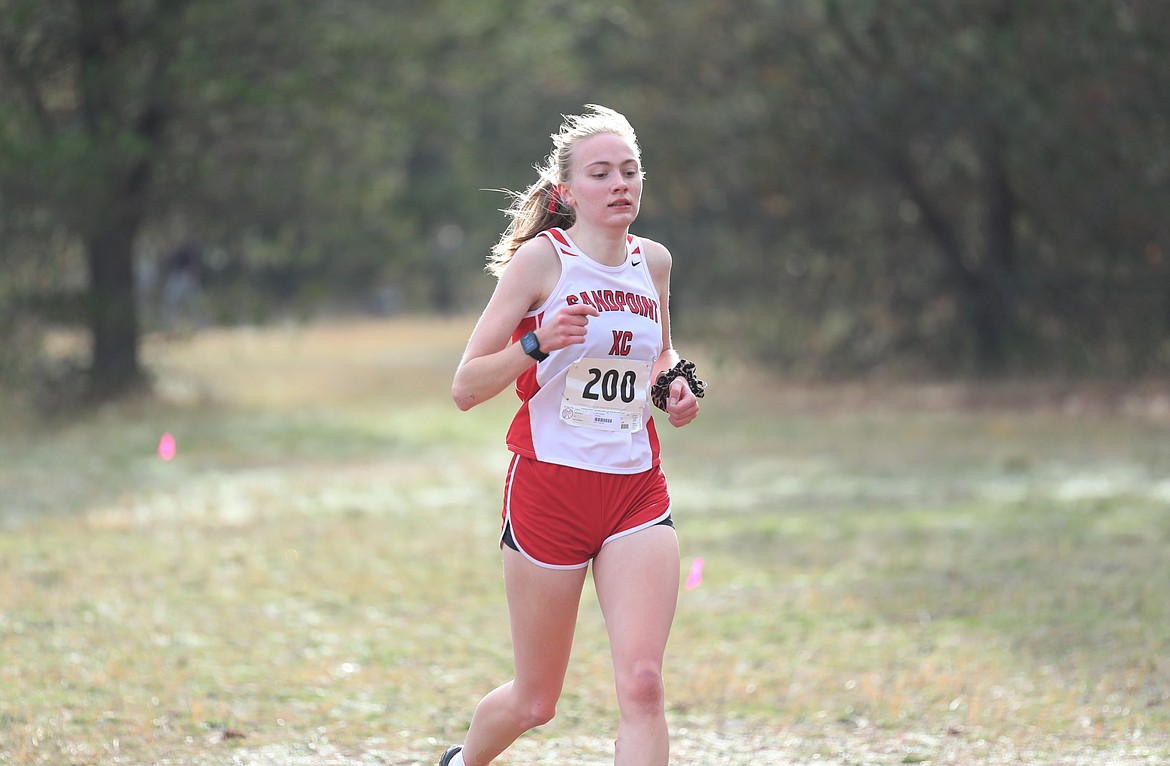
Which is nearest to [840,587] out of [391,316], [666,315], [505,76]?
[666,315]

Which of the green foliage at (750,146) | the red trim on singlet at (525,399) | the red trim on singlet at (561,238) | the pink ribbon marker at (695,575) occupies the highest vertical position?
the green foliage at (750,146)

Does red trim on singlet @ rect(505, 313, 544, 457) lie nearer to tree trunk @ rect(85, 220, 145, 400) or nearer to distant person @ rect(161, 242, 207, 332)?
tree trunk @ rect(85, 220, 145, 400)

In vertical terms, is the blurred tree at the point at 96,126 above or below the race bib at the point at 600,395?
above

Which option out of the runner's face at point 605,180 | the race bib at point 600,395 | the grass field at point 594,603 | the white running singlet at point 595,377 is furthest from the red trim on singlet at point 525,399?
the grass field at point 594,603

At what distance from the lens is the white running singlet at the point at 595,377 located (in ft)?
14.5

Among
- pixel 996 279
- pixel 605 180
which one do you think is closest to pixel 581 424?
pixel 605 180

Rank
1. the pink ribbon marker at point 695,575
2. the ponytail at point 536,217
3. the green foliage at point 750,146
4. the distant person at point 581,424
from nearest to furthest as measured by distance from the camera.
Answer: the distant person at point 581,424 < the ponytail at point 536,217 < the pink ribbon marker at point 695,575 < the green foliage at point 750,146

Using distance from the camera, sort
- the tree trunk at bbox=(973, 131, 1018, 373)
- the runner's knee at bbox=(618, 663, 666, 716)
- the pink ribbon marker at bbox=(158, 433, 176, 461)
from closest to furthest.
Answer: the runner's knee at bbox=(618, 663, 666, 716) < the pink ribbon marker at bbox=(158, 433, 176, 461) < the tree trunk at bbox=(973, 131, 1018, 373)

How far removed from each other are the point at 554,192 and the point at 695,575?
5.30 m

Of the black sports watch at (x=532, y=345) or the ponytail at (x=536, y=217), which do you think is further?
the ponytail at (x=536, y=217)

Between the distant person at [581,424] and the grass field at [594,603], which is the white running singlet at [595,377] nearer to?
the distant person at [581,424]

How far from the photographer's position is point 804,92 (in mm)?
19141

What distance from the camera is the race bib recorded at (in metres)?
4.43

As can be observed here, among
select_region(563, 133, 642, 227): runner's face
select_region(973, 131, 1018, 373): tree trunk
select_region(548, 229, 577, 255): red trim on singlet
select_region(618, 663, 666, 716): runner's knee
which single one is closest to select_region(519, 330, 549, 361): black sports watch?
select_region(548, 229, 577, 255): red trim on singlet
